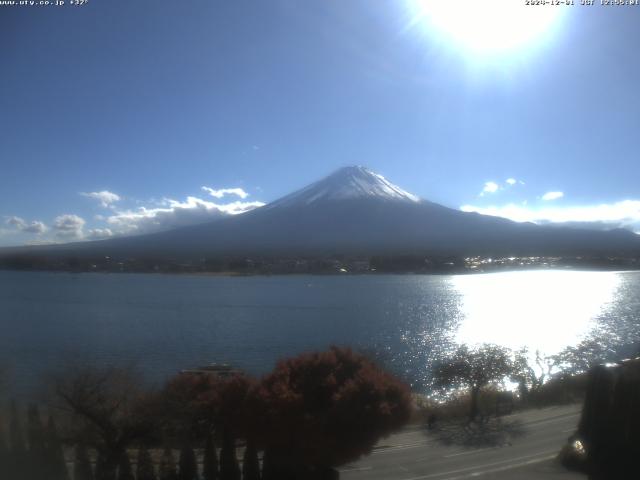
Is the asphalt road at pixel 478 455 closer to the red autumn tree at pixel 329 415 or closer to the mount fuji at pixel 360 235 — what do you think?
the red autumn tree at pixel 329 415

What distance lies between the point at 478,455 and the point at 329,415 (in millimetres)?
1575

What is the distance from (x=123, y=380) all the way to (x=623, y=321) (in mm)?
10145

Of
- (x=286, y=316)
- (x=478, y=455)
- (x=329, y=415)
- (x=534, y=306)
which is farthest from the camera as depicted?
(x=534, y=306)

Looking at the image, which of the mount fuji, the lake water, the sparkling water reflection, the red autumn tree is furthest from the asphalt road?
the mount fuji

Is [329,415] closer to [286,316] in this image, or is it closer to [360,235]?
[286,316]

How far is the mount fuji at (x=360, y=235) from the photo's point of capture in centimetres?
2189

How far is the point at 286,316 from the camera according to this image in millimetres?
13320

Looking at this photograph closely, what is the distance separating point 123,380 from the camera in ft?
18.3

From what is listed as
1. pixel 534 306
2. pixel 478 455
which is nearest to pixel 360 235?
pixel 534 306

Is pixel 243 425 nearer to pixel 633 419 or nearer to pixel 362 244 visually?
pixel 633 419

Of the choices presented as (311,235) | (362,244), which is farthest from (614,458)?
(311,235)

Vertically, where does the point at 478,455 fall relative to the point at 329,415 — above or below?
below

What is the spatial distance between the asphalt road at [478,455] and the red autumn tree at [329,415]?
418 millimetres

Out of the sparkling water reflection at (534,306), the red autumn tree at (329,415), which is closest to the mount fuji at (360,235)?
the sparkling water reflection at (534,306)
